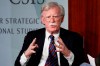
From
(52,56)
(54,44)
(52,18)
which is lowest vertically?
(52,56)

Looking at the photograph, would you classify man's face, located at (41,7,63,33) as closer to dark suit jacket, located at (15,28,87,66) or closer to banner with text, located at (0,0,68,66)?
dark suit jacket, located at (15,28,87,66)

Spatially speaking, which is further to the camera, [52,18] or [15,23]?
[15,23]

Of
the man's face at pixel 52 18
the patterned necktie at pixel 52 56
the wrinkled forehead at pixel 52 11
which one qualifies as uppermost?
the wrinkled forehead at pixel 52 11

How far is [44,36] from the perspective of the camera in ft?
7.20

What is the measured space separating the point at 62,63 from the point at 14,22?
0.90m

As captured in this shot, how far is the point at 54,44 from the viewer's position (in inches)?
79.3

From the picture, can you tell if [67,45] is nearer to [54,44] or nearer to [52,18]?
[54,44]

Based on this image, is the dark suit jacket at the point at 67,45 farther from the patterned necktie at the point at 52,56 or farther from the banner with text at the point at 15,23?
the banner with text at the point at 15,23

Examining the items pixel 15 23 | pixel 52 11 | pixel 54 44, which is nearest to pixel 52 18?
pixel 52 11

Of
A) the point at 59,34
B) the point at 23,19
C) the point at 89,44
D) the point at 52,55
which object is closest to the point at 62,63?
the point at 52,55

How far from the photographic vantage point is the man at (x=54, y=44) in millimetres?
2041

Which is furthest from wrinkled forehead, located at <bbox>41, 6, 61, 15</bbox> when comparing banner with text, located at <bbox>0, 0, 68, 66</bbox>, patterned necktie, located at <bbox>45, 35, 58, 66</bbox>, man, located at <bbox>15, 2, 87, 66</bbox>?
banner with text, located at <bbox>0, 0, 68, 66</bbox>

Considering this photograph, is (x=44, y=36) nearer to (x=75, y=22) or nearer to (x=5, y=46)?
(x=75, y=22)

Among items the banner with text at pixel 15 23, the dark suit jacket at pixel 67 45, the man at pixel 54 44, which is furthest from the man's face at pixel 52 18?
the banner with text at pixel 15 23
